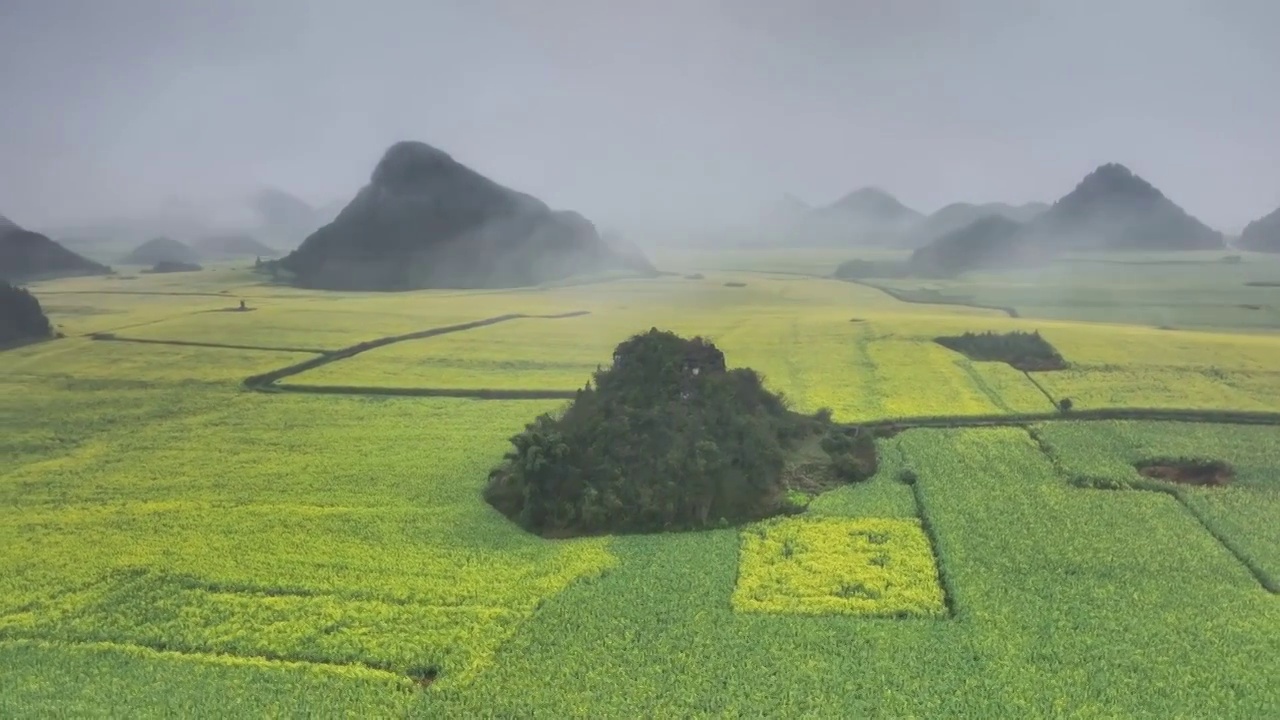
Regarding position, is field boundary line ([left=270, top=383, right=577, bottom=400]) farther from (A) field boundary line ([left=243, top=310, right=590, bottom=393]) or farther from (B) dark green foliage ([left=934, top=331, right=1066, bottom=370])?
(B) dark green foliage ([left=934, top=331, right=1066, bottom=370])

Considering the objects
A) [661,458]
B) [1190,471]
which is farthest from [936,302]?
[661,458]

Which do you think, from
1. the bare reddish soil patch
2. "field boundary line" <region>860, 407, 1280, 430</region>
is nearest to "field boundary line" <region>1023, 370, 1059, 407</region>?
"field boundary line" <region>860, 407, 1280, 430</region>

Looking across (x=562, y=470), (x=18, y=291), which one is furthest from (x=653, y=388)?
(x=18, y=291)

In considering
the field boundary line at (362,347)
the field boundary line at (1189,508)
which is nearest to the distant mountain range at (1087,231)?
the field boundary line at (362,347)

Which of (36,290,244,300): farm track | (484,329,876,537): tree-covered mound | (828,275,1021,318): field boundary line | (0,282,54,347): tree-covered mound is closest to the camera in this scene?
(484,329,876,537): tree-covered mound

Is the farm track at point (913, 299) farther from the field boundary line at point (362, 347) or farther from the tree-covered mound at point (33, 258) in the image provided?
the tree-covered mound at point (33, 258)

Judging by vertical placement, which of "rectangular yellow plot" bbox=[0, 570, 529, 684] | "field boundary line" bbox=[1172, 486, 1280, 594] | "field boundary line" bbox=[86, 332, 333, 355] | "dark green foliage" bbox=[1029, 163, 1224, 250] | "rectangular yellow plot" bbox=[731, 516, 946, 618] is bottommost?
"rectangular yellow plot" bbox=[0, 570, 529, 684]
